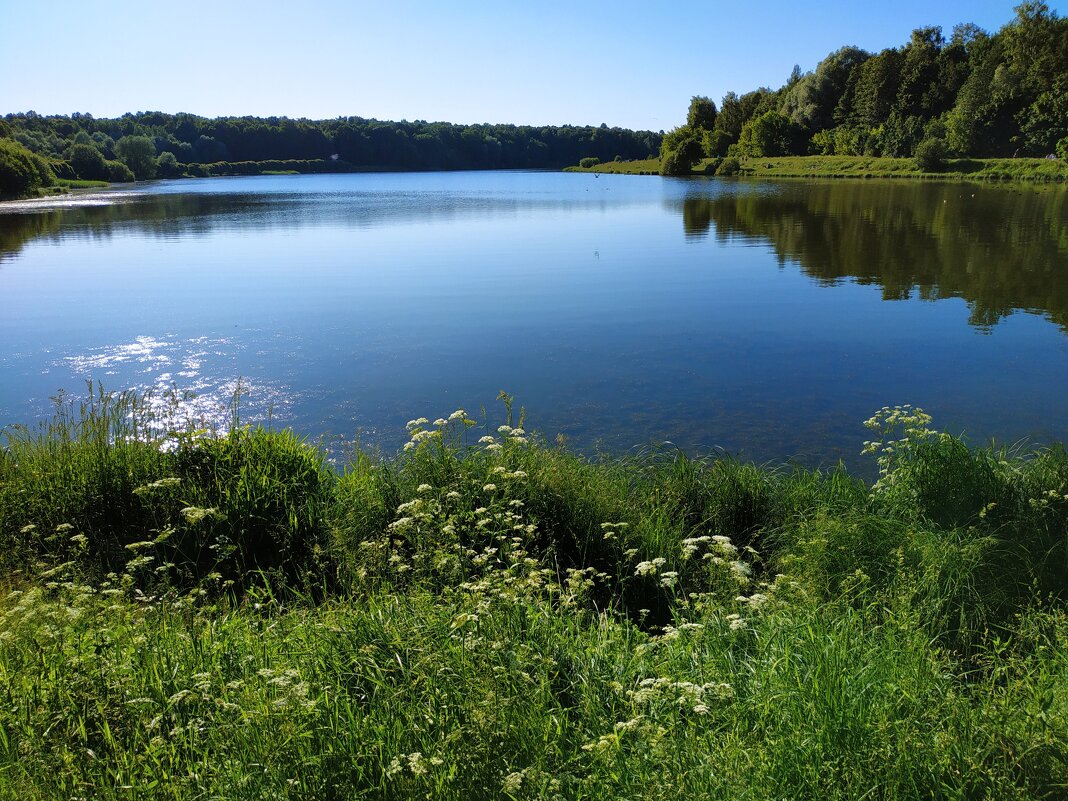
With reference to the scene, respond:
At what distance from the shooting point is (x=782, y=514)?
7.17 metres

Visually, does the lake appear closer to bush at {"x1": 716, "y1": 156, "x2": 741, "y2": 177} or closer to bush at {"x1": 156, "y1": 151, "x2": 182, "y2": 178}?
bush at {"x1": 716, "y1": 156, "x2": 741, "y2": 177}

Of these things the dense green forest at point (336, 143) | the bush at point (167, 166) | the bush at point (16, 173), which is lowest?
the bush at point (16, 173)

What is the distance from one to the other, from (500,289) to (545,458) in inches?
522

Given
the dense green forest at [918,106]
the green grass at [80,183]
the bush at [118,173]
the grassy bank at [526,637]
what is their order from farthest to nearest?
the bush at [118,173], the green grass at [80,183], the dense green forest at [918,106], the grassy bank at [526,637]

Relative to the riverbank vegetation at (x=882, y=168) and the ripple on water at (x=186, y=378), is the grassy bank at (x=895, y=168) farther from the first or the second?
the ripple on water at (x=186, y=378)

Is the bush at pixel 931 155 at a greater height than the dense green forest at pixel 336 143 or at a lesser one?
lesser

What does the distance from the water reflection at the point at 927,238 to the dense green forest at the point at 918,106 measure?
85.7 feet

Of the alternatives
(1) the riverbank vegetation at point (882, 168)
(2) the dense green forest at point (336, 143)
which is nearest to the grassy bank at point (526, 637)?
(1) the riverbank vegetation at point (882, 168)

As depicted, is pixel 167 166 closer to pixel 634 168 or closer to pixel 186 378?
pixel 634 168

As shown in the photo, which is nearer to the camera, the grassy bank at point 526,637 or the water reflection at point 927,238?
the grassy bank at point 526,637

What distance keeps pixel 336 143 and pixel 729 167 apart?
106456 millimetres

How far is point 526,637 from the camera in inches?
163

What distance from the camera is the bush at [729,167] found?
87812mm

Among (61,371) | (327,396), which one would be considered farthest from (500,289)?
(61,371)
